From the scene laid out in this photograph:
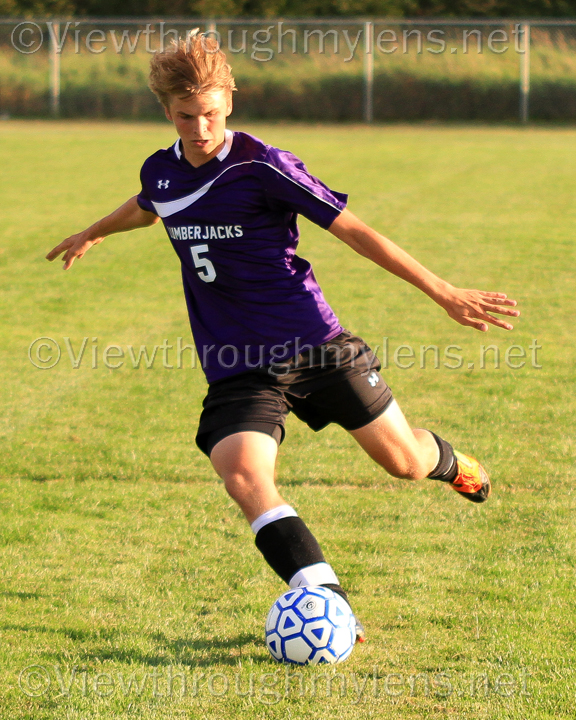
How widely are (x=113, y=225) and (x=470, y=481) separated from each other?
1.93 metres

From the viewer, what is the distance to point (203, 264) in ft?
11.5

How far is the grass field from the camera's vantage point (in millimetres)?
2963

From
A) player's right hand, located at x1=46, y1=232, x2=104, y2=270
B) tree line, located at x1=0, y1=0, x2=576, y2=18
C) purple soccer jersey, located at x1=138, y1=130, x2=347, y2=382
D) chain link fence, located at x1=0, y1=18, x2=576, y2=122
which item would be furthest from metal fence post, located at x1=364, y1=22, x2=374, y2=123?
purple soccer jersey, located at x1=138, y1=130, x2=347, y2=382

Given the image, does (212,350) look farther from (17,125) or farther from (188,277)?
(17,125)

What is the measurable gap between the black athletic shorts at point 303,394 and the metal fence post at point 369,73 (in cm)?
2528

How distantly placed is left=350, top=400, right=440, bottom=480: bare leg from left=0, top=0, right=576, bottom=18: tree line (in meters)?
35.1

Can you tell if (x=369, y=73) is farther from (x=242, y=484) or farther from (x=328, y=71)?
(x=242, y=484)

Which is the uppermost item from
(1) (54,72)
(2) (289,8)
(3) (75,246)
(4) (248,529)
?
(3) (75,246)

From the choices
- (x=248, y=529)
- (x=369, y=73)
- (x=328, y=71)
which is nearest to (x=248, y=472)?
(x=248, y=529)

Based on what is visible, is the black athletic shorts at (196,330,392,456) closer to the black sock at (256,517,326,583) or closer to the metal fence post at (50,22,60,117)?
the black sock at (256,517,326,583)

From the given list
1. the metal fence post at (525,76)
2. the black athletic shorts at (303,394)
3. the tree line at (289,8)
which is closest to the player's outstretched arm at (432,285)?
the black athletic shorts at (303,394)

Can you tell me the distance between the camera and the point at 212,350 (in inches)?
139

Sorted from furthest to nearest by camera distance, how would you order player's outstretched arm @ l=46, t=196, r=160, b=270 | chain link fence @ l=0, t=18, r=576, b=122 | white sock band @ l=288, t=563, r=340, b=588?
1. chain link fence @ l=0, t=18, r=576, b=122
2. player's outstretched arm @ l=46, t=196, r=160, b=270
3. white sock band @ l=288, t=563, r=340, b=588

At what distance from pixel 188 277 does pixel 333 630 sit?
142 cm
